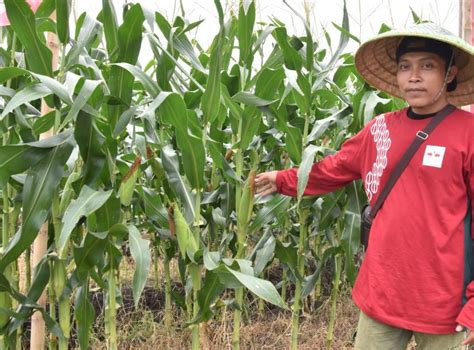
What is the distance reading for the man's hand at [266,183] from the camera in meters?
2.24

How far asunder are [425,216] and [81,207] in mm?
1148

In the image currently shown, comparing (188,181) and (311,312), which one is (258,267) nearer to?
(188,181)

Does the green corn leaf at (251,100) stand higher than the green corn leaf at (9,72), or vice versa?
the green corn leaf at (9,72)

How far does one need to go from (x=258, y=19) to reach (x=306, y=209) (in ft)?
3.23

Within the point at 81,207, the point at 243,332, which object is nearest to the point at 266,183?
the point at 81,207

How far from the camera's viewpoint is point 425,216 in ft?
5.85

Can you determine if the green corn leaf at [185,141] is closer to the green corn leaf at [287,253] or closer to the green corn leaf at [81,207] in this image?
the green corn leaf at [81,207]

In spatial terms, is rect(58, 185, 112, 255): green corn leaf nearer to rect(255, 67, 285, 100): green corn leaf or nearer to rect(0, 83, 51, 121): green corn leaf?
rect(0, 83, 51, 121): green corn leaf

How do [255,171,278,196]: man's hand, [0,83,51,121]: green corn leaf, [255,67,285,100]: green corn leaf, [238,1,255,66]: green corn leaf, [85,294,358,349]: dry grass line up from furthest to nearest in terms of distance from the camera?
[85,294,358,349]: dry grass → [255,171,278,196]: man's hand → [255,67,285,100]: green corn leaf → [238,1,255,66]: green corn leaf → [0,83,51,121]: green corn leaf

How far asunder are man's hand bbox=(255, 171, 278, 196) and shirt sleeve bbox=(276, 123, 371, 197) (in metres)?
0.03

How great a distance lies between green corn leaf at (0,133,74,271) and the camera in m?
1.71

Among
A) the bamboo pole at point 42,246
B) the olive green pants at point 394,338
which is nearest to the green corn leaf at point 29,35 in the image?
the bamboo pole at point 42,246

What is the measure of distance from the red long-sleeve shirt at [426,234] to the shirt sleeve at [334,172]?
164 millimetres

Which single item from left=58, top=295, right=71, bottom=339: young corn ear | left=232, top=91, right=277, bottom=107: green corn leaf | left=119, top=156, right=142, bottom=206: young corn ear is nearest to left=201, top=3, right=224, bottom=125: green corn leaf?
left=232, top=91, right=277, bottom=107: green corn leaf
